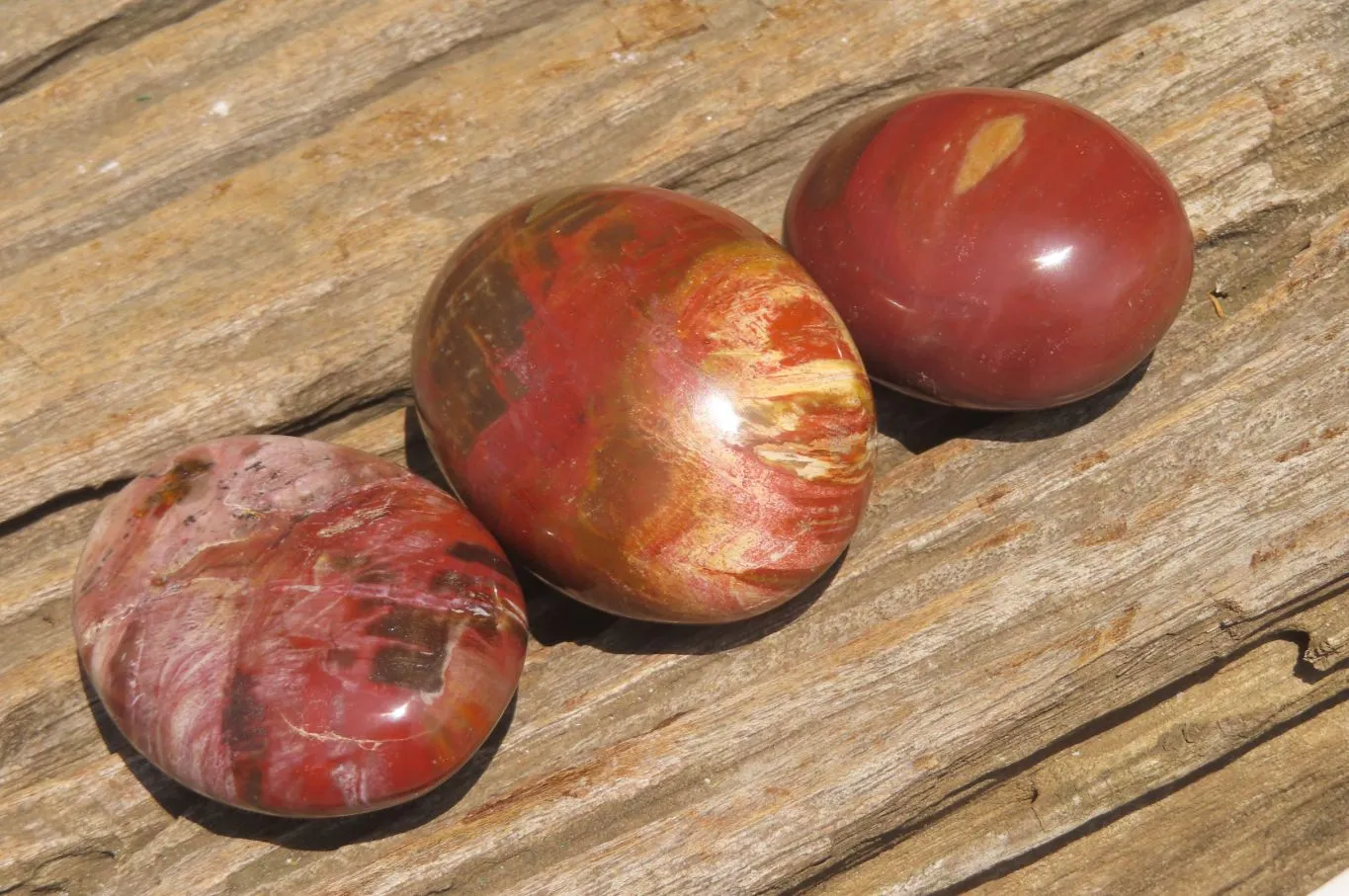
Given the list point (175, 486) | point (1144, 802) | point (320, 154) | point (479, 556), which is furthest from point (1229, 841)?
point (320, 154)

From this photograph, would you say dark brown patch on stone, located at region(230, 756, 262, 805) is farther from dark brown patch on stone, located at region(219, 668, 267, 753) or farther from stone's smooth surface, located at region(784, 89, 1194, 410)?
stone's smooth surface, located at region(784, 89, 1194, 410)

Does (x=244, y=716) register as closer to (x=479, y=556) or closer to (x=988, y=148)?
(x=479, y=556)

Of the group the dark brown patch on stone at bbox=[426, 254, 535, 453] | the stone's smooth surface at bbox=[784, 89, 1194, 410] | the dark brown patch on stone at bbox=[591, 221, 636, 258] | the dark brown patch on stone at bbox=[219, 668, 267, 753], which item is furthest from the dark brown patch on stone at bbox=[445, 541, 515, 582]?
the stone's smooth surface at bbox=[784, 89, 1194, 410]

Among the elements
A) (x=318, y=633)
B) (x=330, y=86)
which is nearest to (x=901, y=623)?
(x=318, y=633)

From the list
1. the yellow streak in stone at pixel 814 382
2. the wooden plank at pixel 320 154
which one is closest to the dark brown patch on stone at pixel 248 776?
the wooden plank at pixel 320 154

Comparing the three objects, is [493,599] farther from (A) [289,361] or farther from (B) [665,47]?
(B) [665,47]

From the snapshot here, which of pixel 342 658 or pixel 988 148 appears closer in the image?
pixel 342 658
